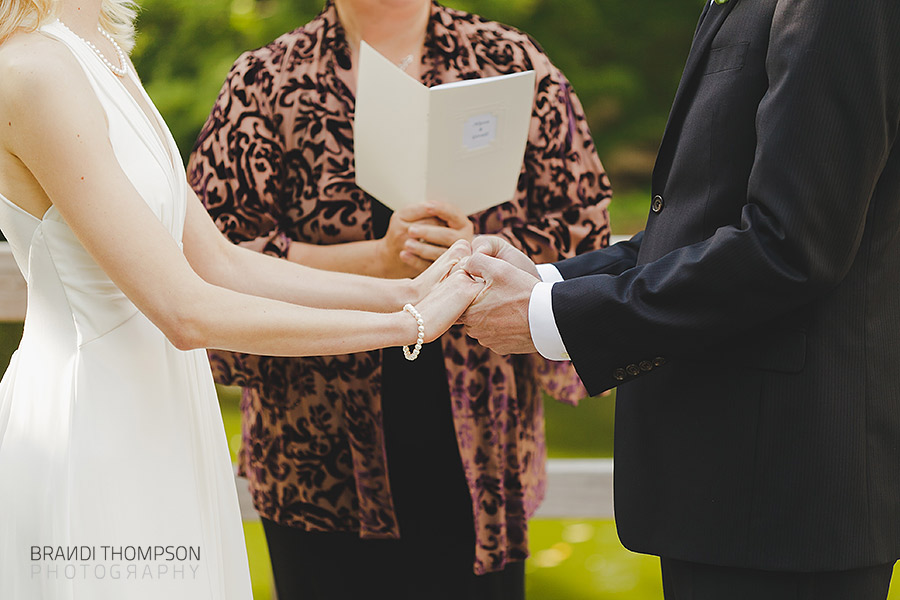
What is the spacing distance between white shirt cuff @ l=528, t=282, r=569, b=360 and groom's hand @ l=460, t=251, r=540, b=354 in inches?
1.7

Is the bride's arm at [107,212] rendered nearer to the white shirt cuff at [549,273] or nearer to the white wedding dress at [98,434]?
the white wedding dress at [98,434]

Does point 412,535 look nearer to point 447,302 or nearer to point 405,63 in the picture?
point 447,302

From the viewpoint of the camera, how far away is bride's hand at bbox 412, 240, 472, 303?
2059 millimetres

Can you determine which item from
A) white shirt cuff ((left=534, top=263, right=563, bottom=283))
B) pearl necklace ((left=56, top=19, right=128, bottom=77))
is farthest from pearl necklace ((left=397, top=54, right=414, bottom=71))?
pearl necklace ((left=56, top=19, right=128, bottom=77))

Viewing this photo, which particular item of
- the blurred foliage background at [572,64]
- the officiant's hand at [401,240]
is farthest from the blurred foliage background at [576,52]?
the officiant's hand at [401,240]

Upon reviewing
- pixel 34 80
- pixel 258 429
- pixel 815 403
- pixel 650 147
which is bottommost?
pixel 650 147

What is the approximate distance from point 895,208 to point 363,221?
1.26 meters

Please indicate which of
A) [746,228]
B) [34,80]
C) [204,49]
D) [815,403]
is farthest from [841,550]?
[204,49]

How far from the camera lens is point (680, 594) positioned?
1646mm

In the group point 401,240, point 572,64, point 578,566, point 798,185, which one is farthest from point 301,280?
point 572,64

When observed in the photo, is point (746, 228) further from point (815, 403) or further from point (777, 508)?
point (777, 508)

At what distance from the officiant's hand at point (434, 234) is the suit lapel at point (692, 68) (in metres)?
0.65

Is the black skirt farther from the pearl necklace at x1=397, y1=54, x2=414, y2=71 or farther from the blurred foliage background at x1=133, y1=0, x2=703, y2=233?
the blurred foliage background at x1=133, y1=0, x2=703, y2=233

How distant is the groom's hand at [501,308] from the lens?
182cm
